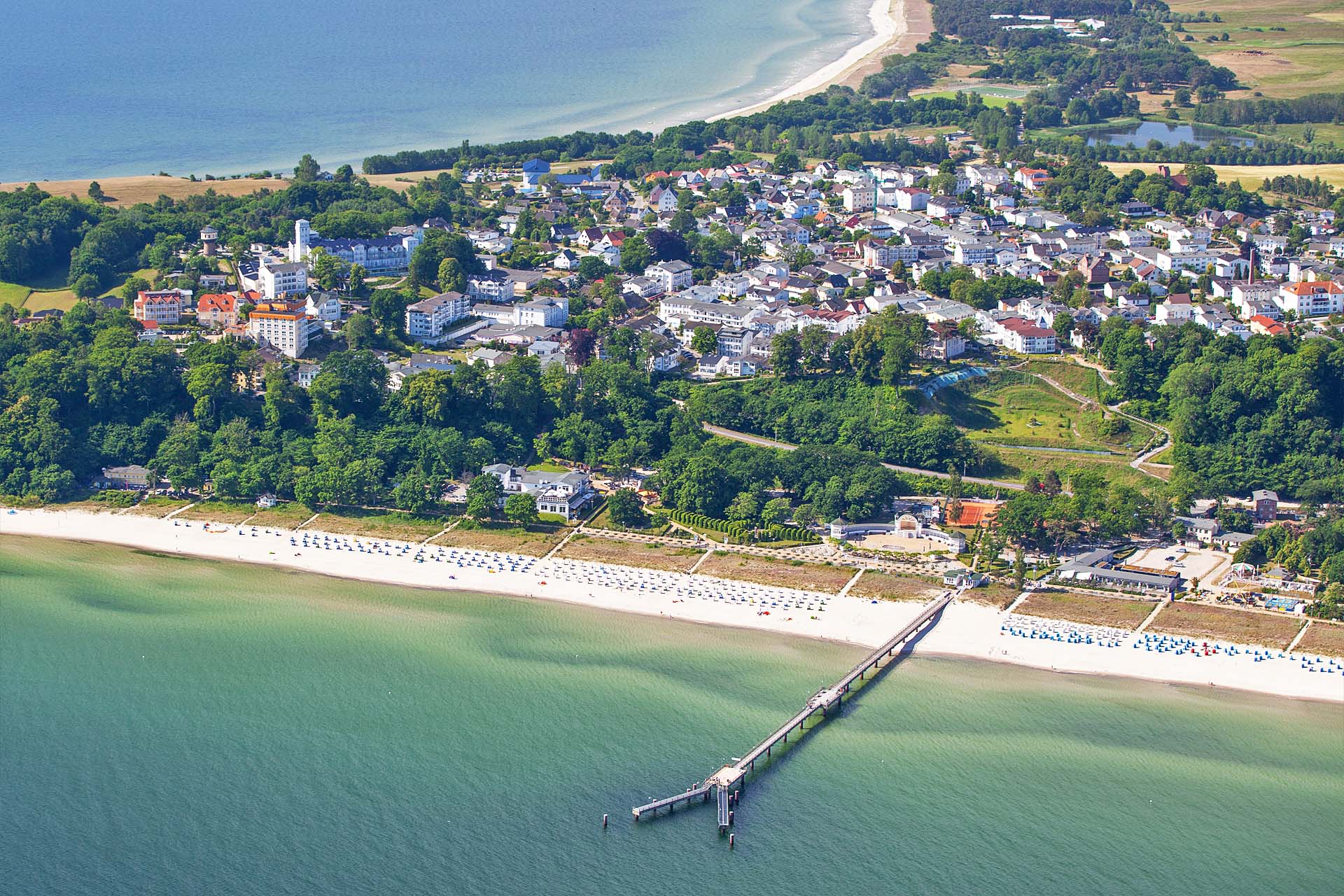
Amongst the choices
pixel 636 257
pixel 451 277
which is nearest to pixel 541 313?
pixel 451 277

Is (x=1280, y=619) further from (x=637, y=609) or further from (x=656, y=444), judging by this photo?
(x=656, y=444)

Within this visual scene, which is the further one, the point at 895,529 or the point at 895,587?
the point at 895,529

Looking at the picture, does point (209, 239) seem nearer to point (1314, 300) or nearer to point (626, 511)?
point (626, 511)

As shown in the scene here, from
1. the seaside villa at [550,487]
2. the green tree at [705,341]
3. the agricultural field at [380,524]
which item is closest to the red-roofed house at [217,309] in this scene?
the agricultural field at [380,524]

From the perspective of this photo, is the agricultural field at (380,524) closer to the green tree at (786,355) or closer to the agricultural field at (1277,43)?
the green tree at (786,355)

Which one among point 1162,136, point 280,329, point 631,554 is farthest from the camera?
point 1162,136

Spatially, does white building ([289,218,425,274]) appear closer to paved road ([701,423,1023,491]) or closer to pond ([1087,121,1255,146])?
paved road ([701,423,1023,491])
